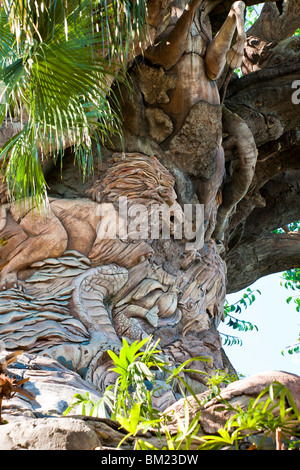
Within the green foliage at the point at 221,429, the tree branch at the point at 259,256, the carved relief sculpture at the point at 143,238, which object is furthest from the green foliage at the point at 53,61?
the tree branch at the point at 259,256

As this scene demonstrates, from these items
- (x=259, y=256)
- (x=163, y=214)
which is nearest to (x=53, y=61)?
(x=163, y=214)

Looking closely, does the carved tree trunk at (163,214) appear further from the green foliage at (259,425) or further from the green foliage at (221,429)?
the green foliage at (259,425)

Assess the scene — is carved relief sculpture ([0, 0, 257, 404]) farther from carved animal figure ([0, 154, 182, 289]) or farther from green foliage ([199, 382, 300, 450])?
green foliage ([199, 382, 300, 450])

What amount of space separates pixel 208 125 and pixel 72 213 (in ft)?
5.87

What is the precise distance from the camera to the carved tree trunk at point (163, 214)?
4.91 meters

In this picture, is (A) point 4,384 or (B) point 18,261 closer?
(A) point 4,384

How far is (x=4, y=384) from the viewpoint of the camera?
6.82ft

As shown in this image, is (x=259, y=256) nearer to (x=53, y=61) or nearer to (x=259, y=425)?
(x=53, y=61)

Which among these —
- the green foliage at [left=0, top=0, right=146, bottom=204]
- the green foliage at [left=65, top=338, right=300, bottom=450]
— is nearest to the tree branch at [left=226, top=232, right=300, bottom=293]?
the green foliage at [left=0, top=0, right=146, bottom=204]

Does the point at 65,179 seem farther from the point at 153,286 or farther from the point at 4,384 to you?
the point at 4,384

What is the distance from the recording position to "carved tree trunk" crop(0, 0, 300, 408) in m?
4.91

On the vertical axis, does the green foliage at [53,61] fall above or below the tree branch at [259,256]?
above

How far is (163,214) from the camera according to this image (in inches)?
232
